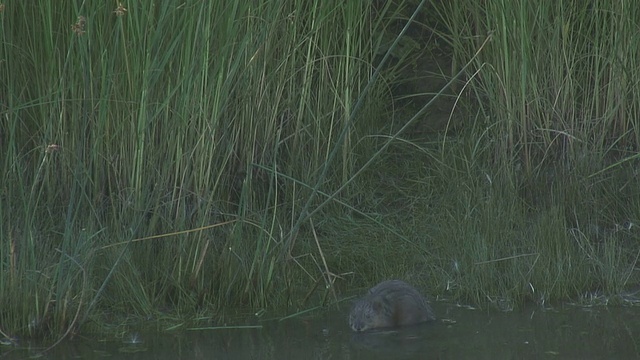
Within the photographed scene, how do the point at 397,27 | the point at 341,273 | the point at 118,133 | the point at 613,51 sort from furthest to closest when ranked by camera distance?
the point at 397,27 → the point at 613,51 → the point at 341,273 → the point at 118,133

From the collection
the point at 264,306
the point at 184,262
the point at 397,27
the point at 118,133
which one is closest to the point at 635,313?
the point at 264,306

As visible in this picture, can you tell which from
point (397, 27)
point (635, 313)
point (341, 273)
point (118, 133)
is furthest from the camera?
point (397, 27)

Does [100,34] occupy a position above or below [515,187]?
above

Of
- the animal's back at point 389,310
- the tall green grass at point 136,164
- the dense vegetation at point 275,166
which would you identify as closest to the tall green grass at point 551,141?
the dense vegetation at point 275,166

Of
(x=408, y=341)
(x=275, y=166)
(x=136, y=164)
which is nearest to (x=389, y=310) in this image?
(x=408, y=341)

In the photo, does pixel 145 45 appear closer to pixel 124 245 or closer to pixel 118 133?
pixel 118 133

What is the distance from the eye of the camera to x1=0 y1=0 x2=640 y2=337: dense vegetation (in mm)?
4641

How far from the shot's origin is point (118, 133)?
489 centimetres

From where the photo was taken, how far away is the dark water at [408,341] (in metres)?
4.11

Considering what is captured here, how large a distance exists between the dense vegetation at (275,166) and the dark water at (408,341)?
0.17 m

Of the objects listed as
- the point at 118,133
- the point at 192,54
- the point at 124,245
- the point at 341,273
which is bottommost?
the point at 341,273

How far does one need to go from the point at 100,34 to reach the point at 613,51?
2.45 meters

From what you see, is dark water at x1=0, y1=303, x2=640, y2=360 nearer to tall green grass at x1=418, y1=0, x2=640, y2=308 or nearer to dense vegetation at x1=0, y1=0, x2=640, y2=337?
dense vegetation at x1=0, y1=0, x2=640, y2=337

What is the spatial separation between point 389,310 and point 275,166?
2.86 ft
